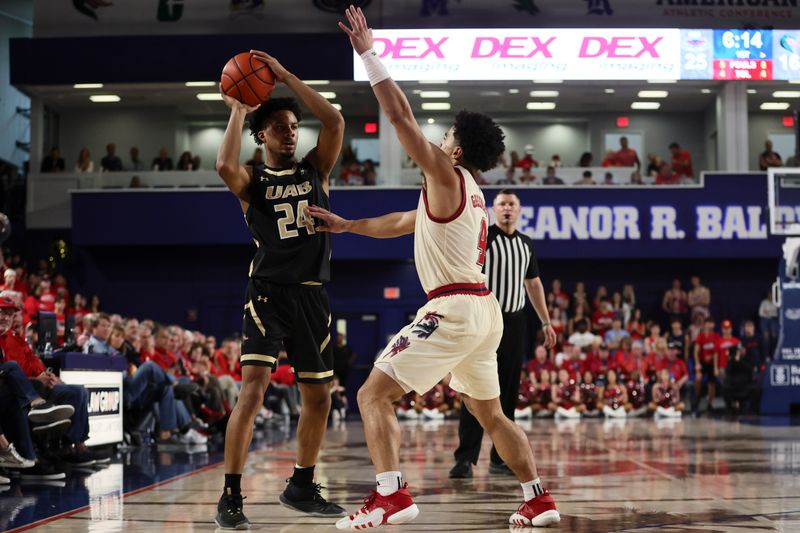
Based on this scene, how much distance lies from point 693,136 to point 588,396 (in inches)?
427

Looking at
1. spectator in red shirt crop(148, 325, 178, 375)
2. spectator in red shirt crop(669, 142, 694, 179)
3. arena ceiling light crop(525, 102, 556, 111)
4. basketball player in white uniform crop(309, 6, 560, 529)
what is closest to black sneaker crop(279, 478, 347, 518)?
basketball player in white uniform crop(309, 6, 560, 529)

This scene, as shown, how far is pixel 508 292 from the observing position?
25.3 ft

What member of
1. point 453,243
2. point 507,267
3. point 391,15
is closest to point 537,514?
point 453,243

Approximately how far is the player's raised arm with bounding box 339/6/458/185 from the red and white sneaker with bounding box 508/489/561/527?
5.51 ft

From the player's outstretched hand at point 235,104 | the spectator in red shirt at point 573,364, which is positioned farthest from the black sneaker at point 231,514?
the spectator in red shirt at point 573,364

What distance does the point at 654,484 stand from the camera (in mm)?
6918

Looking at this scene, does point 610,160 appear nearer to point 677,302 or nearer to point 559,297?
point 677,302

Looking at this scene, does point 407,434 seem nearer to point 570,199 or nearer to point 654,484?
point 654,484

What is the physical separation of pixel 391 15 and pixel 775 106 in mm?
10468

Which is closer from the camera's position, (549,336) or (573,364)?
(549,336)

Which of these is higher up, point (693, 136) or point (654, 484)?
point (693, 136)

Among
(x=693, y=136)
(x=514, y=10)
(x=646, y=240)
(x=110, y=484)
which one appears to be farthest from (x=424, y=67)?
(x=110, y=484)

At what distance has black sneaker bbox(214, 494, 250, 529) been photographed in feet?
16.3

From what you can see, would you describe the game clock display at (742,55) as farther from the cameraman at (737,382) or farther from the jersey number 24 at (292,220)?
the jersey number 24 at (292,220)
